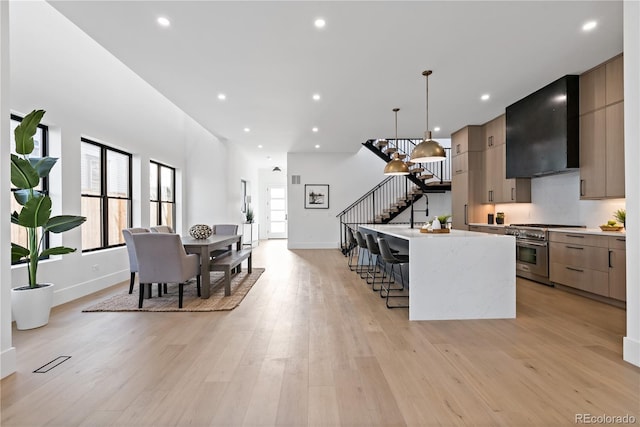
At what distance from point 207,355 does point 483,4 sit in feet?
12.6

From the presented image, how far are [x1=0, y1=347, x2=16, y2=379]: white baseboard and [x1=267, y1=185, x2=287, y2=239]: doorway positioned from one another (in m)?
11.3

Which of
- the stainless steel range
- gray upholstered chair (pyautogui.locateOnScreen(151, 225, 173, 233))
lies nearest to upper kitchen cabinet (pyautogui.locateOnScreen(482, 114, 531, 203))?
the stainless steel range

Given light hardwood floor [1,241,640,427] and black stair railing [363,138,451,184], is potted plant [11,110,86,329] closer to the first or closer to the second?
Result: light hardwood floor [1,241,640,427]

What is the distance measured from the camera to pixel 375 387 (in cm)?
206

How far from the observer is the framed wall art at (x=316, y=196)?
1005 cm

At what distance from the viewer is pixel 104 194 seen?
523 cm

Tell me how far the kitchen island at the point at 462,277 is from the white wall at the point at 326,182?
6647 mm

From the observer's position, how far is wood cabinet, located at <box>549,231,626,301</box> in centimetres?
366

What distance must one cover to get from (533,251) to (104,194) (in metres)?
6.97

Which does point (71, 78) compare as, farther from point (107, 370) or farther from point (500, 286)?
point (500, 286)

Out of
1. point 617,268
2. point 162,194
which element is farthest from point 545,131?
point 162,194

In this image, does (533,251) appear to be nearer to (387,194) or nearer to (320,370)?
(320,370)

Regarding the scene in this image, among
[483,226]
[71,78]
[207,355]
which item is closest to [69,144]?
[71,78]

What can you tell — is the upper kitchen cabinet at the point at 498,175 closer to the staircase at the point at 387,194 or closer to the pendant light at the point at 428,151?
the pendant light at the point at 428,151
